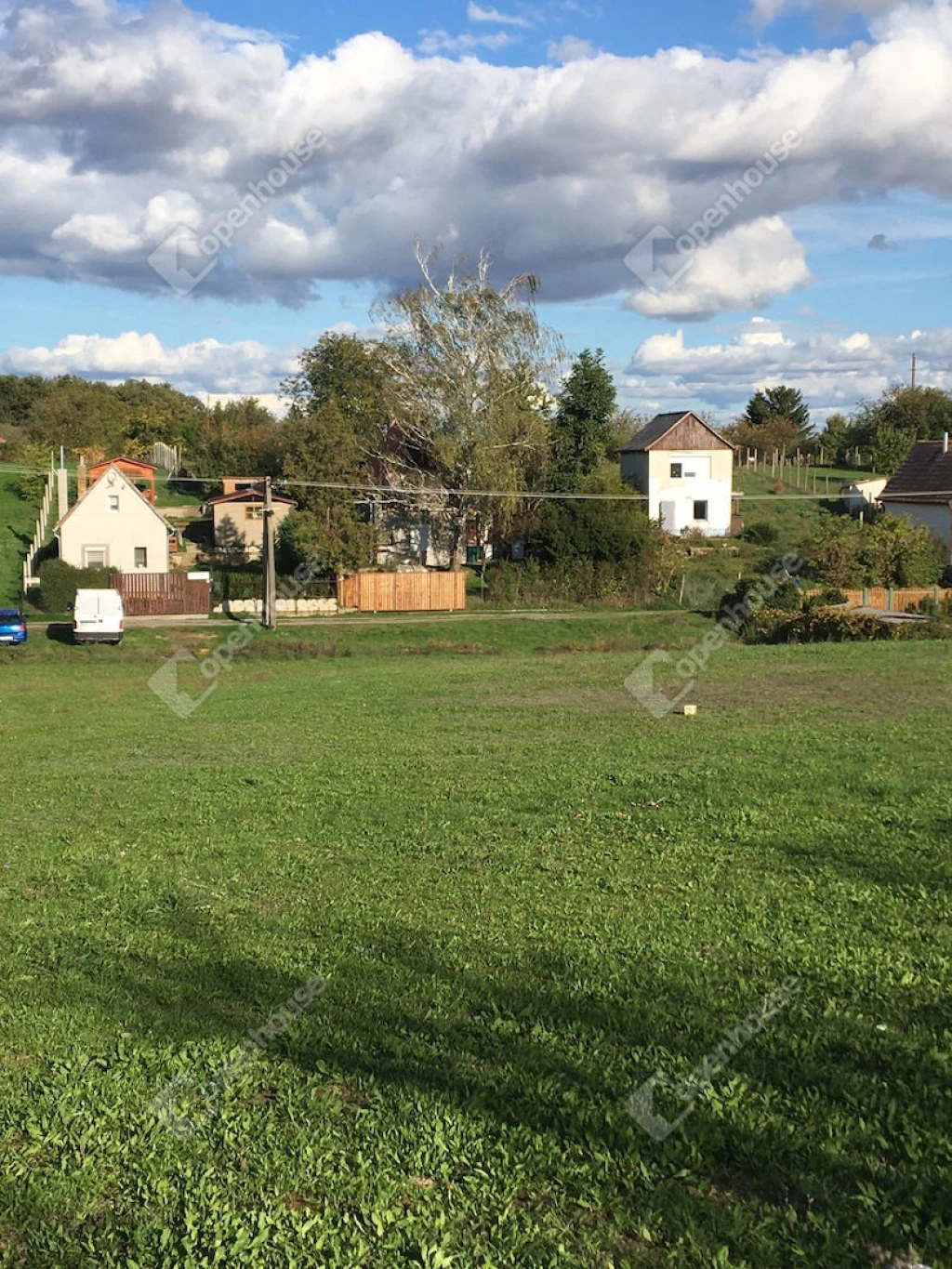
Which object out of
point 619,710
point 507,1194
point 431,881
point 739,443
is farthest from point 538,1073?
point 739,443

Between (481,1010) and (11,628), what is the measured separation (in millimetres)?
38138

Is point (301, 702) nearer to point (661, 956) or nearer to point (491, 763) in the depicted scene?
point (491, 763)

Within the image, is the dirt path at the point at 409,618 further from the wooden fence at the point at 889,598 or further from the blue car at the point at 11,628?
the wooden fence at the point at 889,598

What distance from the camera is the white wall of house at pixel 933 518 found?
59362 mm

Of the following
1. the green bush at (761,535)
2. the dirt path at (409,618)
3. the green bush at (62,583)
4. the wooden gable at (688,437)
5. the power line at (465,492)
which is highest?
the wooden gable at (688,437)

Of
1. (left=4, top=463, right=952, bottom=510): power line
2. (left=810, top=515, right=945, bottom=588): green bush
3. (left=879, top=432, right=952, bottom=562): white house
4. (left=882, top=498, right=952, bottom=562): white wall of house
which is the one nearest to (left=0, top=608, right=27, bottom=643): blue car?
(left=4, top=463, right=952, bottom=510): power line

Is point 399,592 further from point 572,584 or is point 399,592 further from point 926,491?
point 926,491

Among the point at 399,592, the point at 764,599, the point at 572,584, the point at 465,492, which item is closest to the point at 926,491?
the point at 572,584

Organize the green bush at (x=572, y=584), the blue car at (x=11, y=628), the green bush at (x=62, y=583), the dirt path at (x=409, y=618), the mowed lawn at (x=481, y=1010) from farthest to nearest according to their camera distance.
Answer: the green bush at (x=572, y=584) < the green bush at (x=62, y=583) < the dirt path at (x=409, y=618) < the blue car at (x=11, y=628) < the mowed lawn at (x=481, y=1010)

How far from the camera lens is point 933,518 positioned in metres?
61.2

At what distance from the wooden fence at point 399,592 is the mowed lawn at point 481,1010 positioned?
1496 inches

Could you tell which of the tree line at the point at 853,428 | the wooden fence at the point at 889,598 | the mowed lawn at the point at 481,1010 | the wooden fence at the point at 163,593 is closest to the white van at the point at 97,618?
the wooden fence at the point at 163,593

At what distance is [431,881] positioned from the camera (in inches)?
397

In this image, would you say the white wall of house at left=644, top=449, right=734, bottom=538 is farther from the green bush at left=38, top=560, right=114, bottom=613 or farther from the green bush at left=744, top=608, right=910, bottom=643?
the green bush at left=38, top=560, right=114, bottom=613
